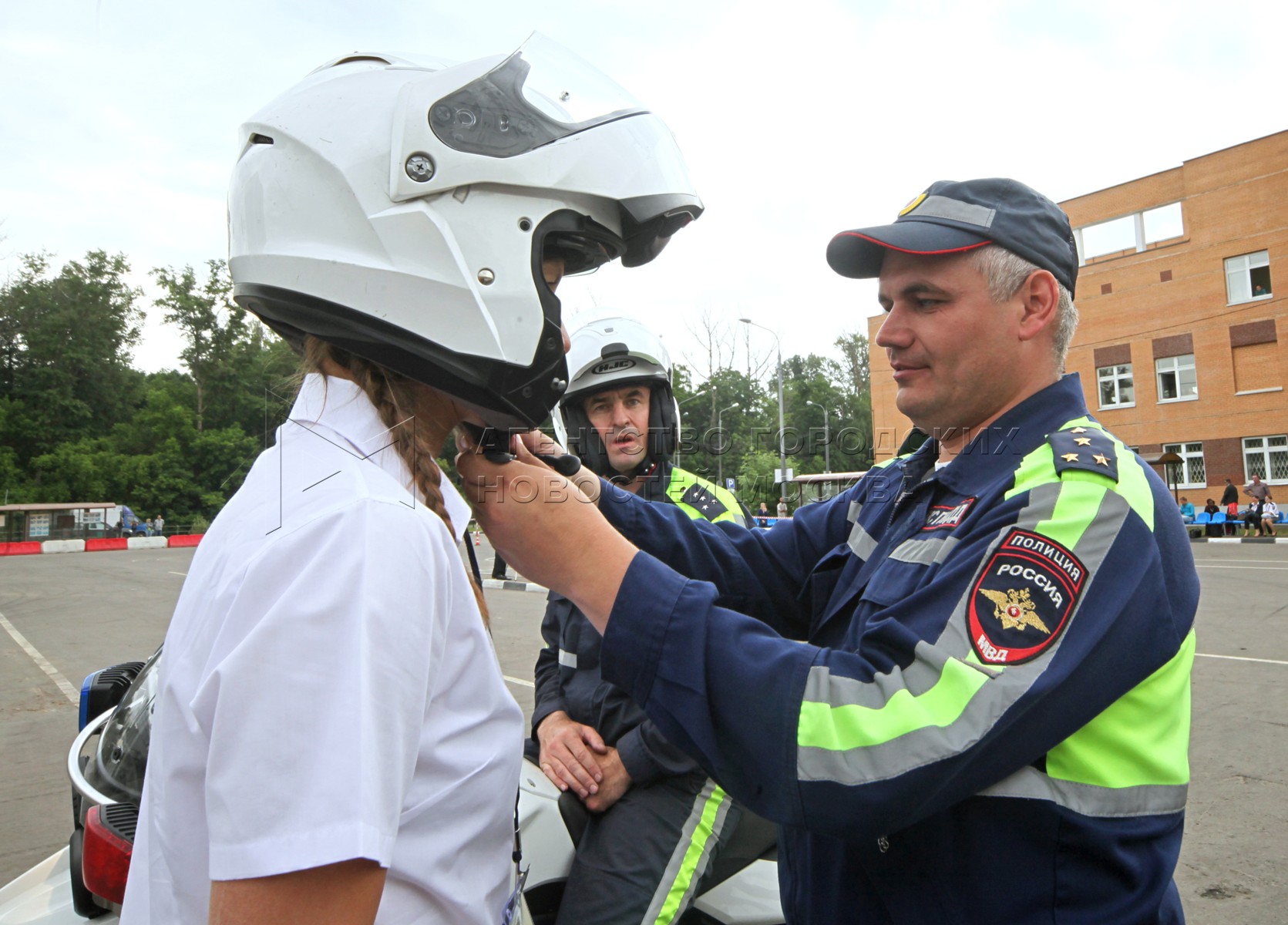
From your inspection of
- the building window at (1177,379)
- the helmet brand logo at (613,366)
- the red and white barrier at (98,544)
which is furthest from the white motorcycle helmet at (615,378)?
the red and white barrier at (98,544)

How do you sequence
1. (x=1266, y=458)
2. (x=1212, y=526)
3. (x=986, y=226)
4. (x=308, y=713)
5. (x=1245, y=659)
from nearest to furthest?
(x=308, y=713)
(x=986, y=226)
(x=1245, y=659)
(x=1212, y=526)
(x=1266, y=458)

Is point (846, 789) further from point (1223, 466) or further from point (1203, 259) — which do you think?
point (1203, 259)

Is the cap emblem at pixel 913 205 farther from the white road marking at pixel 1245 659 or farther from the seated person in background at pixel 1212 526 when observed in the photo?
the seated person in background at pixel 1212 526

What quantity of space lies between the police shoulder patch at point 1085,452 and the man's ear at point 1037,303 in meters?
0.33

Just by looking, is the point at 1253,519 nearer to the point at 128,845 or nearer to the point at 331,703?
the point at 128,845

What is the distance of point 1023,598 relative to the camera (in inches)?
46.9

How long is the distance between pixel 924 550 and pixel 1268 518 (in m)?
27.8

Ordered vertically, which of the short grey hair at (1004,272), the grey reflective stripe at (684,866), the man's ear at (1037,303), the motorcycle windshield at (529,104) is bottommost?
the grey reflective stripe at (684,866)

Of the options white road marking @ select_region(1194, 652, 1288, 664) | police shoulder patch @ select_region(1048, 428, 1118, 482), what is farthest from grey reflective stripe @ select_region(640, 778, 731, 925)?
white road marking @ select_region(1194, 652, 1288, 664)

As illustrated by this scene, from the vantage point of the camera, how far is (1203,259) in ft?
101

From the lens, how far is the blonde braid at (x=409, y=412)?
4.17 ft

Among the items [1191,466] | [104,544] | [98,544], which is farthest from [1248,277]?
[98,544]

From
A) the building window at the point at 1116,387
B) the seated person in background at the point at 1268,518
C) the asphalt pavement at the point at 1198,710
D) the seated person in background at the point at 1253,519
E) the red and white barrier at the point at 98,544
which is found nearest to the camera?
the asphalt pavement at the point at 1198,710

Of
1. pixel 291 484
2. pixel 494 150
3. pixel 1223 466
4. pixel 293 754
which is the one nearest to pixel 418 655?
pixel 293 754
